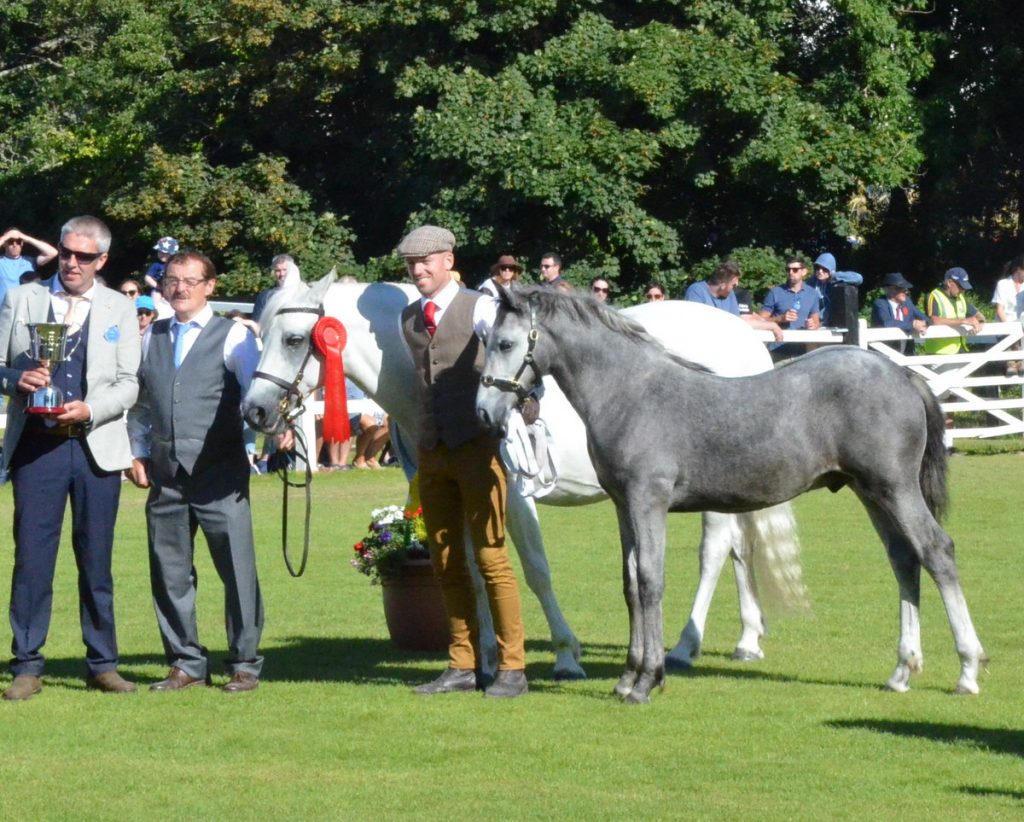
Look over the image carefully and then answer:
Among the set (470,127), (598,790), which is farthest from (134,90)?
(598,790)

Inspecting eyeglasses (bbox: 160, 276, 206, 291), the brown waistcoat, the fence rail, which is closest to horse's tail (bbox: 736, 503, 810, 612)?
the brown waistcoat

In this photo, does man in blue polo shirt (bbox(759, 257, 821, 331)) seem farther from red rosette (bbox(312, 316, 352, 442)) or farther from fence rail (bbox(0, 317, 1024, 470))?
red rosette (bbox(312, 316, 352, 442))

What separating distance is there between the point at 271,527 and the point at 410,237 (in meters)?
7.74

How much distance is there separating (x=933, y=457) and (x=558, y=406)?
6.63 feet

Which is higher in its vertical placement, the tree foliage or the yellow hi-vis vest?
the tree foliage

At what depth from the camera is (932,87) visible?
31484 mm

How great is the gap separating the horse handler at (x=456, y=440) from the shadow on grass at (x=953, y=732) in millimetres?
1683

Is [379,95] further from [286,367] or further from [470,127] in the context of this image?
[286,367]

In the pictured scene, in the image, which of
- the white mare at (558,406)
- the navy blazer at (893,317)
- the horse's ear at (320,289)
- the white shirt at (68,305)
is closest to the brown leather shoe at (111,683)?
the white mare at (558,406)

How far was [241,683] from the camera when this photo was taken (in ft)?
28.2

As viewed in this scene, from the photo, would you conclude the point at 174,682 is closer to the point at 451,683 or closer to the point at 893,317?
the point at 451,683

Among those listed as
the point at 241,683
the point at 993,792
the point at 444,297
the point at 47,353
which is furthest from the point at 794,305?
the point at 993,792

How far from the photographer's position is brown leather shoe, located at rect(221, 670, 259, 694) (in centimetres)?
857

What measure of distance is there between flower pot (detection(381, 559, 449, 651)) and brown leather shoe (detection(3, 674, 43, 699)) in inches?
86.3
